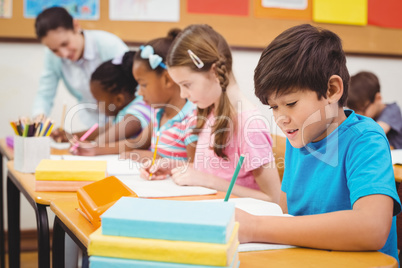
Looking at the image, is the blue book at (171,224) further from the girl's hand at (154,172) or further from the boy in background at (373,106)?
the boy in background at (373,106)

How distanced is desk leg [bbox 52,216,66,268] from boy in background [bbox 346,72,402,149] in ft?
6.89

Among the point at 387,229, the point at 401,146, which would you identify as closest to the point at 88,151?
the point at 387,229

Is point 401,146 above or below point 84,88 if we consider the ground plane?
below

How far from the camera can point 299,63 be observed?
1.00 m

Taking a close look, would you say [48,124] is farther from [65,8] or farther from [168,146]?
[65,8]

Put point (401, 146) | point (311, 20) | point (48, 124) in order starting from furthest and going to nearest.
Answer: point (311, 20) < point (401, 146) < point (48, 124)

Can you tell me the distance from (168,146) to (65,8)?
4.53ft

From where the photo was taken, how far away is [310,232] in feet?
2.70

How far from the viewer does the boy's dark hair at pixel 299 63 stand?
100 cm

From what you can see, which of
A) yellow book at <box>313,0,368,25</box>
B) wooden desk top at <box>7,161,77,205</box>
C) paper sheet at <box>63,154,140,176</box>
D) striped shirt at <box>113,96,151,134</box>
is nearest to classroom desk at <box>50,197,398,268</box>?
wooden desk top at <box>7,161,77,205</box>

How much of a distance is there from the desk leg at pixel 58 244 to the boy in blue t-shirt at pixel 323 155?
464 millimetres

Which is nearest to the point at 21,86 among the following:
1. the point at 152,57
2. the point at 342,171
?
the point at 152,57

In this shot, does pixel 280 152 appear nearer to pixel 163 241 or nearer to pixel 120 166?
pixel 120 166

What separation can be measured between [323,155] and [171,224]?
20.7 inches
